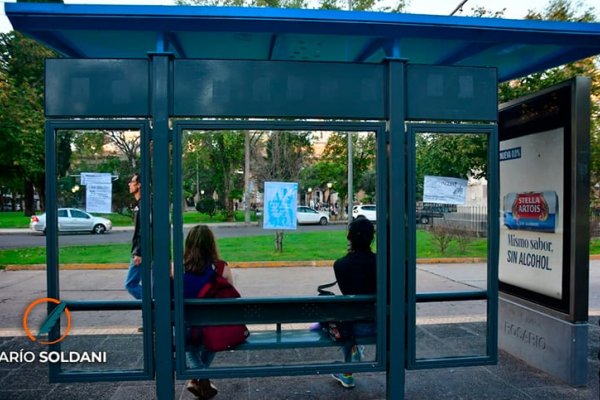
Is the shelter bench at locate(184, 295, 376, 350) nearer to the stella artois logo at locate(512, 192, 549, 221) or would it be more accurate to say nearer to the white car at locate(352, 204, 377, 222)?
the white car at locate(352, 204, 377, 222)

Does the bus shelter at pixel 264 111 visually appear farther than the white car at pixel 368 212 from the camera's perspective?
No

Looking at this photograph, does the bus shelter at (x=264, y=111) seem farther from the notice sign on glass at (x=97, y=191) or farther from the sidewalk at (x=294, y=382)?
the sidewalk at (x=294, y=382)

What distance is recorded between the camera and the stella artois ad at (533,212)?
13.1 ft

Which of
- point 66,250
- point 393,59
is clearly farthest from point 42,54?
point 393,59

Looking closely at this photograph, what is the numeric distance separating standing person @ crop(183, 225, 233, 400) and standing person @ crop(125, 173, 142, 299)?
414 mm

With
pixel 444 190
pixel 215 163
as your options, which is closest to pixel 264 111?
pixel 215 163

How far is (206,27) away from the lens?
3.08m

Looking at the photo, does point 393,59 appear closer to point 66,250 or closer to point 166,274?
point 166,274

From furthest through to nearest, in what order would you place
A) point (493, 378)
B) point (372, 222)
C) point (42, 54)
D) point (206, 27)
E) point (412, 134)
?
point (42, 54), point (493, 378), point (372, 222), point (412, 134), point (206, 27)

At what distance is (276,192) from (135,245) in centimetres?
148

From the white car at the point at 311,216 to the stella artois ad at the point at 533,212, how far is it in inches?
77.8

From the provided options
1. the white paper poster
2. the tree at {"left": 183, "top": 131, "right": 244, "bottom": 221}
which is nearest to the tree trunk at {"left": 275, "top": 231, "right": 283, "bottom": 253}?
the tree at {"left": 183, "top": 131, "right": 244, "bottom": 221}

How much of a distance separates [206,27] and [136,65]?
0.58 metres

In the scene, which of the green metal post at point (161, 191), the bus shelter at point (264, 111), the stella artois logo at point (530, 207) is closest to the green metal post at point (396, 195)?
the bus shelter at point (264, 111)
